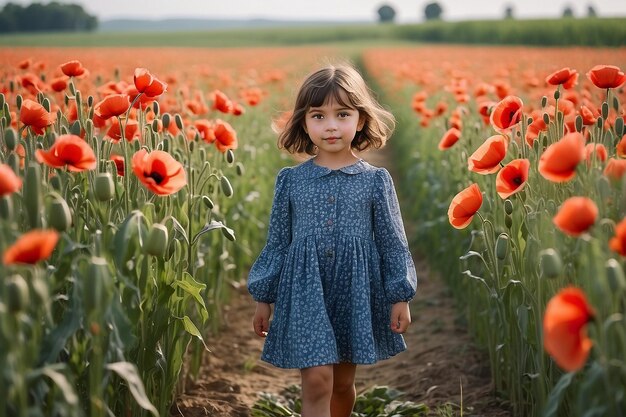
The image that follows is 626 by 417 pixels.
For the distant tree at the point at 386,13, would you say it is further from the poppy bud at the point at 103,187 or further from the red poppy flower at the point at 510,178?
the poppy bud at the point at 103,187

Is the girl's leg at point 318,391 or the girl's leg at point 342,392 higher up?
the girl's leg at point 318,391

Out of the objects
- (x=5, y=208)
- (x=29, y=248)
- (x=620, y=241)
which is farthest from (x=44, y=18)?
(x=620, y=241)

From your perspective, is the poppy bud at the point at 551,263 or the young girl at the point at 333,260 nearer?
→ the poppy bud at the point at 551,263

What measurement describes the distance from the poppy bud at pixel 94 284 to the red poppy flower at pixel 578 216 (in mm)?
952

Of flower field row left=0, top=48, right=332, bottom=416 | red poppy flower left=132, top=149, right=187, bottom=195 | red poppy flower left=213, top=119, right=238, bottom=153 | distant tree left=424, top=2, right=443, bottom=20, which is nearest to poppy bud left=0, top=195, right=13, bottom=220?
flower field row left=0, top=48, right=332, bottom=416

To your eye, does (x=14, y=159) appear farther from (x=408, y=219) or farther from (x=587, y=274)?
(x=408, y=219)

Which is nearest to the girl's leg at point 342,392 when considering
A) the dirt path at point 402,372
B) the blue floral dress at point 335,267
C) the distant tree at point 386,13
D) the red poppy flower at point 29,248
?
the blue floral dress at point 335,267

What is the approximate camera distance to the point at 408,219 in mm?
6891

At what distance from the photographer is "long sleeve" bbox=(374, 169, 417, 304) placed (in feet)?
8.70

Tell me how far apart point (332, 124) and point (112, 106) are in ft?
2.32

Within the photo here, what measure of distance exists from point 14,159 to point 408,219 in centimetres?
496

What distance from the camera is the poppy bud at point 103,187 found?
7.07 feet

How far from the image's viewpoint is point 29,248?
1589mm

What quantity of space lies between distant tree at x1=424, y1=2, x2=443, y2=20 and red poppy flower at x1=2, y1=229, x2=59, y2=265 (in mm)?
101355
